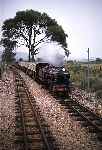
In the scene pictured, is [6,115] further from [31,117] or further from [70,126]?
[70,126]

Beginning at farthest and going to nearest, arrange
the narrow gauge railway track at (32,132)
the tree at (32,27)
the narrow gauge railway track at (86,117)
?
1. the tree at (32,27)
2. the narrow gauge railway track at (86,117)
3. the narrow gauge railway track at (32,132)

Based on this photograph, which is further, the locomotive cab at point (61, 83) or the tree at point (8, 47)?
the tree at point (8, 47)

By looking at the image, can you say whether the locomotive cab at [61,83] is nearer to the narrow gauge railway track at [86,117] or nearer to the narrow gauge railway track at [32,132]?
the narrow gauge railway track at [86,117]

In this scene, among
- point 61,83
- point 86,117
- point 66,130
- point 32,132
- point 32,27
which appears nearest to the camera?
point 32,132

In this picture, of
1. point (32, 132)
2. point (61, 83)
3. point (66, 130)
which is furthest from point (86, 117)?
point (61, 83)

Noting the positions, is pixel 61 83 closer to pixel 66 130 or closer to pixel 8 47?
pixel 66 130

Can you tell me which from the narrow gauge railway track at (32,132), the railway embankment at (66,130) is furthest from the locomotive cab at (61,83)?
the narrow gauge railway track at (32,132)

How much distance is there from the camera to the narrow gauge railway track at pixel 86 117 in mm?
13616

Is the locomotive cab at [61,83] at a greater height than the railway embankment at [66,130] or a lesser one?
greater

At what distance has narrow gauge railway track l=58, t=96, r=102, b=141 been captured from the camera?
1362 cm

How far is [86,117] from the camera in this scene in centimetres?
1573

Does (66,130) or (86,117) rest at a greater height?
(86,117)

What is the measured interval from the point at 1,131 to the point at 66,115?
405cm

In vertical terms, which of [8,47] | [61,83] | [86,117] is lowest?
[86,117]
